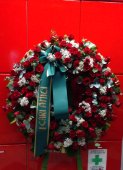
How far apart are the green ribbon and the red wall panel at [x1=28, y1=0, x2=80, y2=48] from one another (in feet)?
0.91

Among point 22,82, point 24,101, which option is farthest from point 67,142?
point 22,82

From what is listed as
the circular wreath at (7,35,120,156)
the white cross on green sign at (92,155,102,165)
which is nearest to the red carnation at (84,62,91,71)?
the circular wreath at (7,35,120,156)

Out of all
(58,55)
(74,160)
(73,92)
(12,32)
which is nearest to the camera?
(58,55)

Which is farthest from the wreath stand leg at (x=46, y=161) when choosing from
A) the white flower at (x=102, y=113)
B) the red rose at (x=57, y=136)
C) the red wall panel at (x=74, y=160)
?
the white flower at (x=102, y=113)

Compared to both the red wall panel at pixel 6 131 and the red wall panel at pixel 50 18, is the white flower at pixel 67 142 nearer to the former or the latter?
the red wall panel at pixel 6 131

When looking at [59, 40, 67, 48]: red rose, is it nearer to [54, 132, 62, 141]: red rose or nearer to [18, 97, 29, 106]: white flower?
[18, 97, 29, 106]: white flower

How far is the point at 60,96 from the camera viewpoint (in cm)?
176

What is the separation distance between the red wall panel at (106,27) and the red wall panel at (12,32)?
17.6 inches

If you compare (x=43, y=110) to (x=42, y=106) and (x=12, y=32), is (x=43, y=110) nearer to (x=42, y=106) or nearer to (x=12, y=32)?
(x=42, y=106)

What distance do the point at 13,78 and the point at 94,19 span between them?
75 centimetres

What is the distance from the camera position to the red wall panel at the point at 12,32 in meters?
2.01

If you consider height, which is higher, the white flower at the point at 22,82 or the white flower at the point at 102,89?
the white flower at the point at 22,82

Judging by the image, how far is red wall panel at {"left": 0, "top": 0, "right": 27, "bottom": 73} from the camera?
2008 millimetres

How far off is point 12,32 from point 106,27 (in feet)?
2.31
